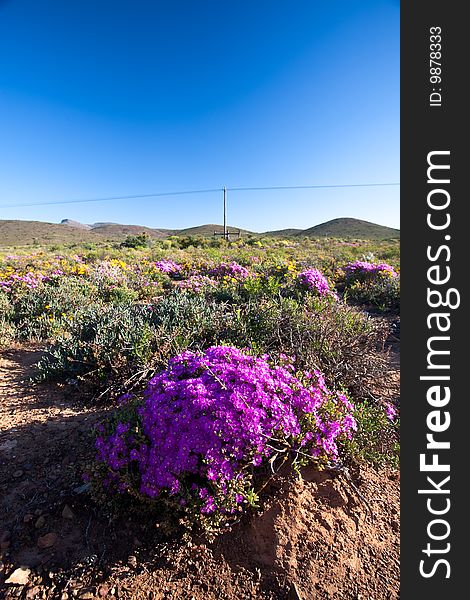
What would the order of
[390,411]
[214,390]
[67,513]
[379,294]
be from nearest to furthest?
1. [67,513]
2. [214,390]
3. [390,411]
4. [379,294]

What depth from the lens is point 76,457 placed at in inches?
98.6

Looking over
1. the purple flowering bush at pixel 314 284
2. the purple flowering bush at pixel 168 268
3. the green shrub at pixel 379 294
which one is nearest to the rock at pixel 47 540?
the purple flowering bush at pixel 314 284

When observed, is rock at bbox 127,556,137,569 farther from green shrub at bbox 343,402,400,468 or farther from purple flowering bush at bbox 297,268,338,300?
purple flowering bush at bbox 297,268,338,300

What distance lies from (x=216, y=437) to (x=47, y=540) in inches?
44.5

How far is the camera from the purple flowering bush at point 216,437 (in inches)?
72.3

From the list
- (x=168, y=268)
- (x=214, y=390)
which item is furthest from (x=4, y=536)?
(x=168, y=268)

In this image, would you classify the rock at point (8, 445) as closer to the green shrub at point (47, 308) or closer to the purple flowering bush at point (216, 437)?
the purple flowering bush at point (216, 437)

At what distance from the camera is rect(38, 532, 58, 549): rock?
6.04 feet

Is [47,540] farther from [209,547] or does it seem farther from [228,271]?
[228,271]

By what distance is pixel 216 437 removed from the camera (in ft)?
6.25

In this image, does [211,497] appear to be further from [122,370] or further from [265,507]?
[122,370]

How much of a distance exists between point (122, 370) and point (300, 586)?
8.32 ft

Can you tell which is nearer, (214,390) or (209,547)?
(209,547)

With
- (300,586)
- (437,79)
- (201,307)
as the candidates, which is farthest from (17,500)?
(437,79)
